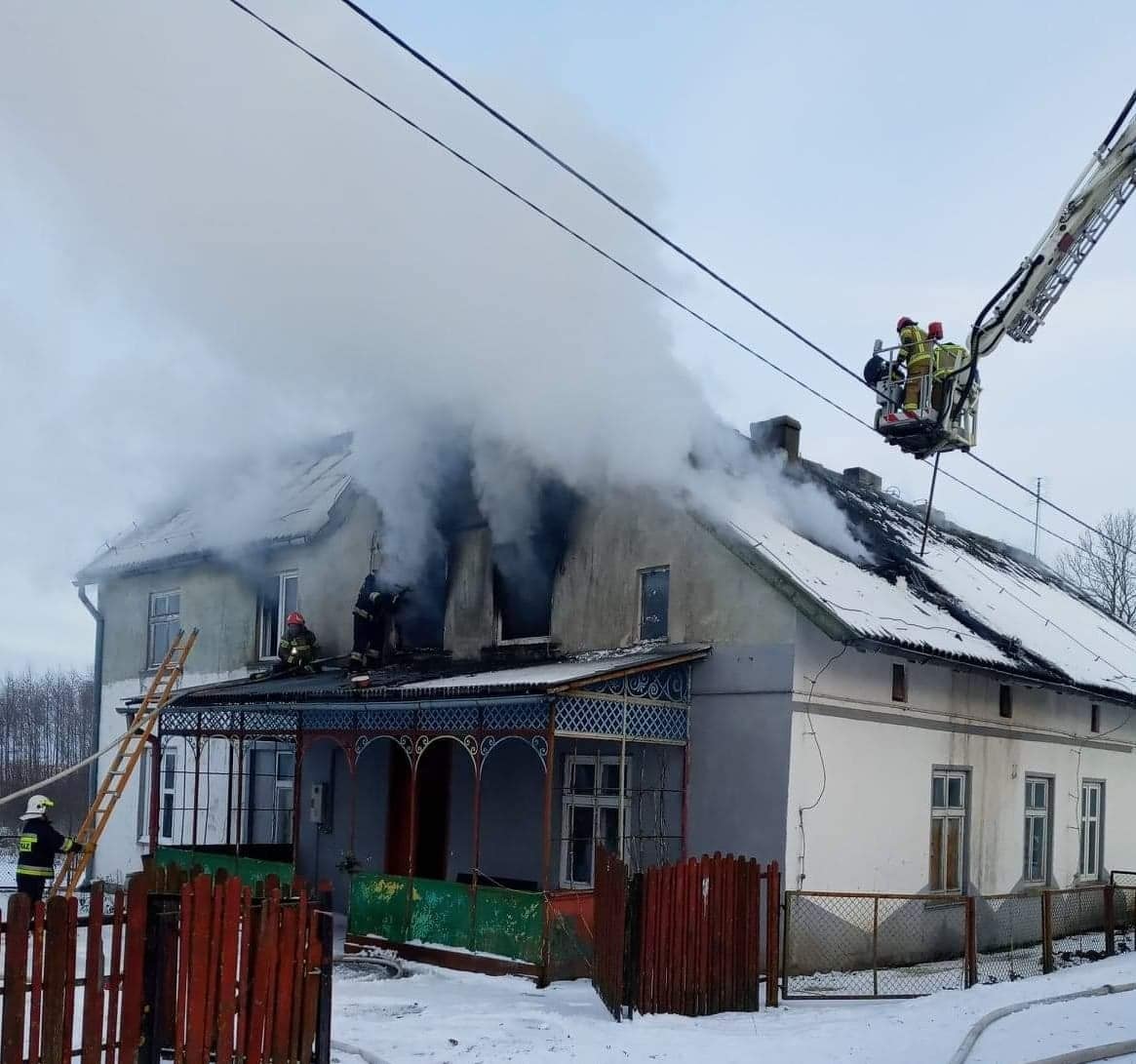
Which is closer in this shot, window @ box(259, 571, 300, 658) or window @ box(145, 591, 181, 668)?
window @ box(259, 571, 300, 658)

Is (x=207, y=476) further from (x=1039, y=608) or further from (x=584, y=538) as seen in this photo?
(x=1039, y=608)

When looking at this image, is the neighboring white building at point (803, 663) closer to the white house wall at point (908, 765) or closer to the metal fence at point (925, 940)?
the white house wall at point (908, 765)

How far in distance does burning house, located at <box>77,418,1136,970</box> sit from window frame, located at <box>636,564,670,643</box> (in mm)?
30

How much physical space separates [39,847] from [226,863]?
317 centimetres

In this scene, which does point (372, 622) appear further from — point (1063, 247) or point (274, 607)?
point (1063, 247)

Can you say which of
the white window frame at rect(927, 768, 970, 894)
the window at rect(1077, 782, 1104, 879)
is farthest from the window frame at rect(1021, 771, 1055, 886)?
the white window frame at rect(927, 768, 970, 894)

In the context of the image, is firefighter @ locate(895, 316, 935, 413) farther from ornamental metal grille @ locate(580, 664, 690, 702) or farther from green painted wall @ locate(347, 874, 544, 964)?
green painted wall @ locate(347, 874, 544, 964)

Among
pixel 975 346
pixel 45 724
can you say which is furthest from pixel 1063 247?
pixel 45 724

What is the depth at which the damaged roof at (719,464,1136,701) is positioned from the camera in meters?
12.7

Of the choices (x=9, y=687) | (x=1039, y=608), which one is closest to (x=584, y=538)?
(x=1039, y=608)

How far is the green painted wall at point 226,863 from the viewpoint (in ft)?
45.9

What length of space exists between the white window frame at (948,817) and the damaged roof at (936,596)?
150 cm

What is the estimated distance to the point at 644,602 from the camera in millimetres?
14070

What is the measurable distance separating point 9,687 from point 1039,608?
68.6m
